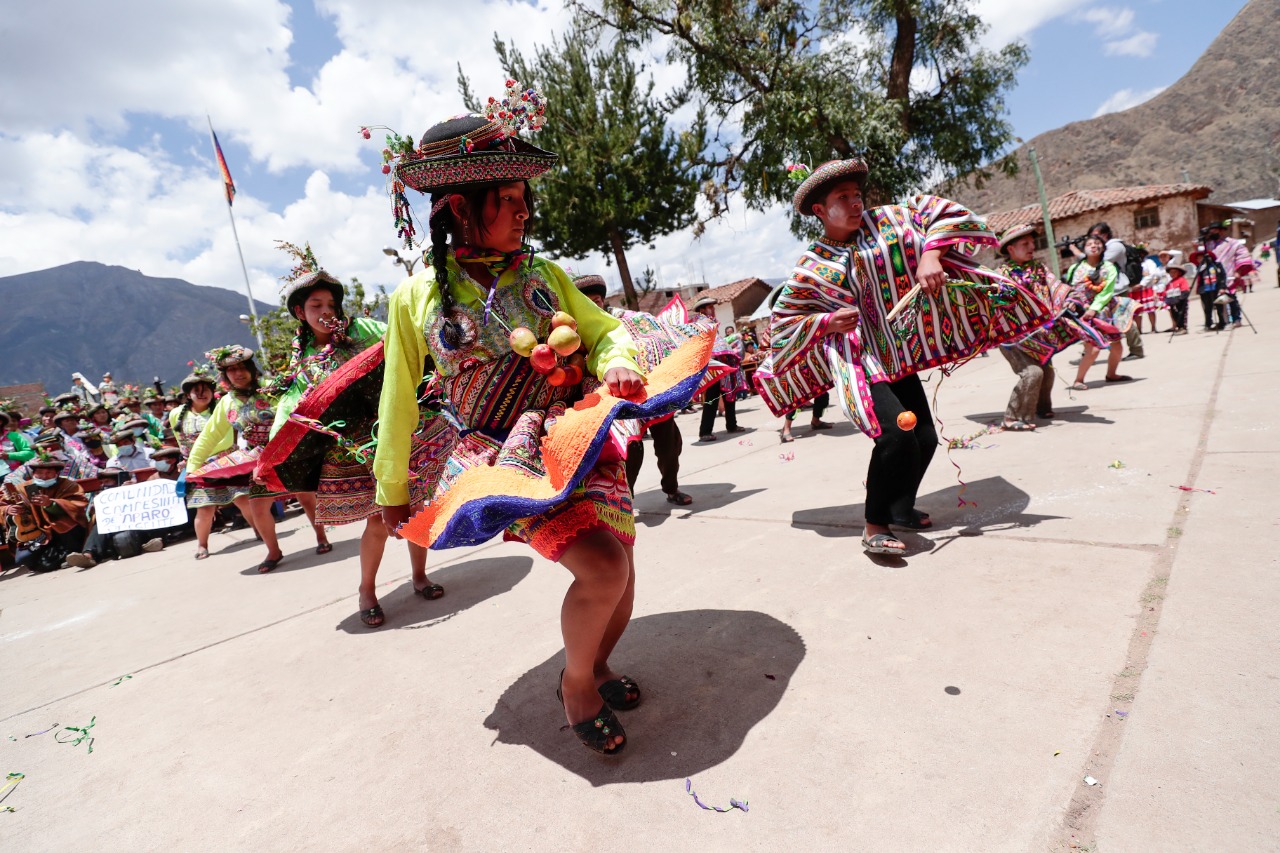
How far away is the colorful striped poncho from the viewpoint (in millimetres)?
3521

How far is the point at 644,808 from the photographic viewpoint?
5.82 ft

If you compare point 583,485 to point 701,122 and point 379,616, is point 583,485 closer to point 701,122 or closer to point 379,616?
point 379,616

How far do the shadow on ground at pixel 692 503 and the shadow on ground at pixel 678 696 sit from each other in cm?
200

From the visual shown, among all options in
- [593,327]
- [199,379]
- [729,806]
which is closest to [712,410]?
[199,379]

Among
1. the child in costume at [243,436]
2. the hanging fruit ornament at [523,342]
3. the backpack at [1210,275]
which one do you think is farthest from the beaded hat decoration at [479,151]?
the backpack at [1210,275]

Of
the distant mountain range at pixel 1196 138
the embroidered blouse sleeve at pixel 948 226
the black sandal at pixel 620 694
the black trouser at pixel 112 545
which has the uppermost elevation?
the distant mountain range at pixel 1196 138

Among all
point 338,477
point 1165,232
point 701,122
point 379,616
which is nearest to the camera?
point 379,616

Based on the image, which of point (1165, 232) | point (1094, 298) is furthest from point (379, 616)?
point (1165, 232)

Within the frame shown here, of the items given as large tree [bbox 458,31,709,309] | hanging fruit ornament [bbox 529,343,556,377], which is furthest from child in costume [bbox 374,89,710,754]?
large tree [bbox 458,31,709,309]

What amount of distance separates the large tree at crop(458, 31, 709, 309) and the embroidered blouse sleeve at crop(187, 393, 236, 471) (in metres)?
14.9

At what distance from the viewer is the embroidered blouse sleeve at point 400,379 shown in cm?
234

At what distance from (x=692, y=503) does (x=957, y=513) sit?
206 cm

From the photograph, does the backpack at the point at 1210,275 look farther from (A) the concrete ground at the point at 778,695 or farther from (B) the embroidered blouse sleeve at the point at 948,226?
(B) the embroidered blouse sleeve at the point at 948,226

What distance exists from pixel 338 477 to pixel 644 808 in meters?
3.11
